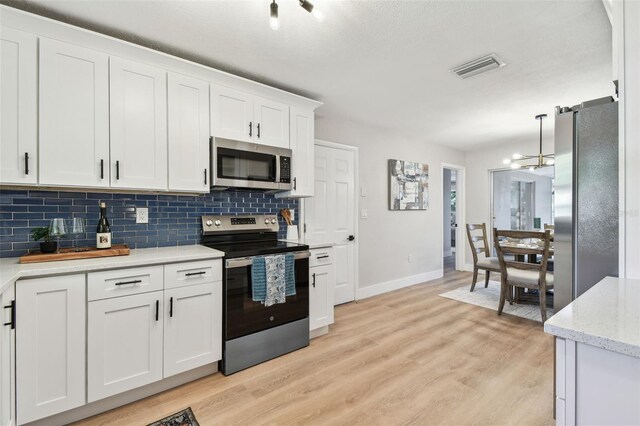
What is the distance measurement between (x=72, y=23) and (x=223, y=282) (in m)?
2.01

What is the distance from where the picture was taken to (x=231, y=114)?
253 cm

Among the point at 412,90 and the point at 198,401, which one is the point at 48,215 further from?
the point at 412,90

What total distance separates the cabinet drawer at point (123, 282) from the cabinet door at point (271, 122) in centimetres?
139

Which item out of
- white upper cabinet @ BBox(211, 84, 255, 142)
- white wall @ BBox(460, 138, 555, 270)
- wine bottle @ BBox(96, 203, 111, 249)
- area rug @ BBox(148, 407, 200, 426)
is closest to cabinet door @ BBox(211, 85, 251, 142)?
white upper cabinet @ BBox(211, 84, 255, 142)

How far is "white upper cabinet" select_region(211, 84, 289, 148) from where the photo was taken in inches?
97.0

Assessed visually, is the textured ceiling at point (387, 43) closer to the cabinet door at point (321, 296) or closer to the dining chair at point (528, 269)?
the dining chair at point (528, 269)

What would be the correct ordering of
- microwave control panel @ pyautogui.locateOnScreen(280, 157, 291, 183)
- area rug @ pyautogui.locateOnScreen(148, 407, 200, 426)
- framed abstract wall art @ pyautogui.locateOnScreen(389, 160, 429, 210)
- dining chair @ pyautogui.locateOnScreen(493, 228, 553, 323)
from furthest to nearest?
framed abstract wall art @ pyautogui.locateOnScreen(389, 160, 429, 210) → dining chair @ pyautogui.locateOnScreen(493, 228, 553, 323) → microwave control panel @ pyautogui.locateOnScreen(280, 157, 291, 183) → area rug @ pyautogui.locateOnScreen(148, 407, 200, 426)

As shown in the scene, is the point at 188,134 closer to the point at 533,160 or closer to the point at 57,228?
the point at 57,228

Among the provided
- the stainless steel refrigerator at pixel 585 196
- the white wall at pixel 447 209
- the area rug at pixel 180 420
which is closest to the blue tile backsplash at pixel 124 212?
the area rug at pixel 180 420

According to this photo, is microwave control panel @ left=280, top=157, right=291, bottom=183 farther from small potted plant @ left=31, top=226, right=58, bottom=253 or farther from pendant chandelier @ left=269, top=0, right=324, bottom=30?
small potted plant @ left=31, top=226, right=58, bottom=253

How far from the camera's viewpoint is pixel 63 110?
6.11 ft

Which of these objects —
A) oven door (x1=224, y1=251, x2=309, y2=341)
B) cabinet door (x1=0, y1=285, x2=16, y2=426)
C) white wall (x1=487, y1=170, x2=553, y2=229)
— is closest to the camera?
cabinet door (x1=0, y1=285, x2=16, y2=426)

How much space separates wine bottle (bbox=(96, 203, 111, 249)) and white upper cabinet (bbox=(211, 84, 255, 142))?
1.00m

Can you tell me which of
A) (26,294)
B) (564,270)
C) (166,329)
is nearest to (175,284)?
(166,329)
